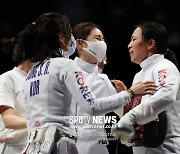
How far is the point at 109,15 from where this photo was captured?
4.27 meters

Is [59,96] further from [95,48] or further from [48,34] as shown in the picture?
[95,48]

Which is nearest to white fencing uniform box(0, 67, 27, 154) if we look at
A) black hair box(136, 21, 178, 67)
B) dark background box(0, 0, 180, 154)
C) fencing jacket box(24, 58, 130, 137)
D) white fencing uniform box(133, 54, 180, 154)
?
fencing jacket box(24, 58, 130, 137)

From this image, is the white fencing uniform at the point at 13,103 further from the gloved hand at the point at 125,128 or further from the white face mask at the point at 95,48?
the gloved hand at the point at 125,128

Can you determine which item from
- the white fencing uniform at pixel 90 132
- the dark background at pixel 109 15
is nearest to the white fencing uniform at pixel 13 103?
the white fencing uniform at pixel 90 132

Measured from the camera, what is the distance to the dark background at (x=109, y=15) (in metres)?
4.16

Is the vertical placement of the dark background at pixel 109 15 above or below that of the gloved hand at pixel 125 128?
above

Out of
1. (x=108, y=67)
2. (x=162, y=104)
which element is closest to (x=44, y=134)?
(x=162, y=104)

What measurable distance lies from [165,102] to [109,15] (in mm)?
2217

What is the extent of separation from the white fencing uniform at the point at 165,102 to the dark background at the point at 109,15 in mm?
1731

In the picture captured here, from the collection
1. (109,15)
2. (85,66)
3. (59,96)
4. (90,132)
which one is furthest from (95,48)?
(109,15)

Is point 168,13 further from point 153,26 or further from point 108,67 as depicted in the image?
point 153,26

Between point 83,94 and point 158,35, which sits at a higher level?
point 158,35

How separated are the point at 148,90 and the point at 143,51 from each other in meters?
0.49

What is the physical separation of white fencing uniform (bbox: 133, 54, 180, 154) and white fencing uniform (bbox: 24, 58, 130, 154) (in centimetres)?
29
